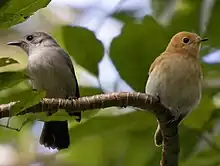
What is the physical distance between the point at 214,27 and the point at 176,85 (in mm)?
286

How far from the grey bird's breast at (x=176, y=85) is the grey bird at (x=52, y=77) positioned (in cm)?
41

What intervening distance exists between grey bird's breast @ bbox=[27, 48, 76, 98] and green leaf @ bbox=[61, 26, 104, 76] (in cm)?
34

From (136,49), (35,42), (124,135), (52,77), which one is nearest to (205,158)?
(124,135)

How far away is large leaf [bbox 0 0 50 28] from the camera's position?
75 centimetres

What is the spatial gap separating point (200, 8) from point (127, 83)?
13.3 inches

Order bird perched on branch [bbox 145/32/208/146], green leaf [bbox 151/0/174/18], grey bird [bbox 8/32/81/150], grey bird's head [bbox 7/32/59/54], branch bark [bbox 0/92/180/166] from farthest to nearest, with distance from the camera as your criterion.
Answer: grey bird's head [bbox 7/32/59/54], grey bird [bbox 8/32/81/150], green leaf [bbox 151/0/174/18], bird perched on branch [bbox 145/32/208/146], branch bark [bbox 0/92/180/166]

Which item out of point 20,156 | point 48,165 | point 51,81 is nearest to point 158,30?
point 51,81

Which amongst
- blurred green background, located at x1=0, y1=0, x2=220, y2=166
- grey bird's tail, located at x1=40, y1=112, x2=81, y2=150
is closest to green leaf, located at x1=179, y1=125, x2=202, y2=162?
A: blurred green background, located at x1=0, y1=0, x2=220, y2=166

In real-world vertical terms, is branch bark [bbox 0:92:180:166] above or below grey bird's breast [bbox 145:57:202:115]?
above

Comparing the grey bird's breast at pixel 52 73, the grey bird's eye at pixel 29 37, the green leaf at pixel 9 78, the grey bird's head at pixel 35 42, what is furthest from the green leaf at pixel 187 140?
the grey bird's eye at pixel 29 37

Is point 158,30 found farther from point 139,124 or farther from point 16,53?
point 16,53

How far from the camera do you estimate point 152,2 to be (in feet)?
5.08

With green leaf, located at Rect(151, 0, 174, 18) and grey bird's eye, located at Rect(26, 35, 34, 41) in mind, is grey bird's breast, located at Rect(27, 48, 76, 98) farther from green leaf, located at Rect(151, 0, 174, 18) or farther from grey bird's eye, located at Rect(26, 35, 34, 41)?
green leaf, located at Rect(151, 0, 174, 18)

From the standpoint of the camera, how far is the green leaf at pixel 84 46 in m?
1.40
